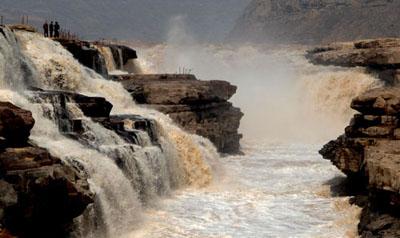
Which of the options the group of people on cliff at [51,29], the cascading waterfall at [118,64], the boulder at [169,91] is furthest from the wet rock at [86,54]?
the cascading waterfall at [118,64]

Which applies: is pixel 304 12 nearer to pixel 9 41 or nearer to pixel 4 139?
pixel 9 41

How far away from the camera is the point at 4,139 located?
12859mm

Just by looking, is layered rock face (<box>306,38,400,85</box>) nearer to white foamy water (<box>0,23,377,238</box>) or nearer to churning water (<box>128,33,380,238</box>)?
churning water (<box>128,33,380,238</box>)

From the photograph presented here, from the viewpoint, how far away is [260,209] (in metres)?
19.2


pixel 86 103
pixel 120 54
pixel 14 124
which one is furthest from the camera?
pixel 120 54

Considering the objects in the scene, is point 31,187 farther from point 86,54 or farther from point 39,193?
point 86,54

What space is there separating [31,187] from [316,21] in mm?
138804

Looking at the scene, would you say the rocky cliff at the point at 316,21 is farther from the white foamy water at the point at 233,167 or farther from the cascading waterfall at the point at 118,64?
the cascading waterfall at the point at 118,64

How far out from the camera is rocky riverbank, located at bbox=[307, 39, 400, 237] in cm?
1453

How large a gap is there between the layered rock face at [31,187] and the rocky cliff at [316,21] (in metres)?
112

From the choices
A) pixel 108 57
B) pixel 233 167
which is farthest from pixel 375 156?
pixel 108 57

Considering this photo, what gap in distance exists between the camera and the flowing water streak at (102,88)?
958 inches

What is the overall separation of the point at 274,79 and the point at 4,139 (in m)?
43.8

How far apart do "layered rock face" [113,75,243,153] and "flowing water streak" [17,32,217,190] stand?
0.92 metres
